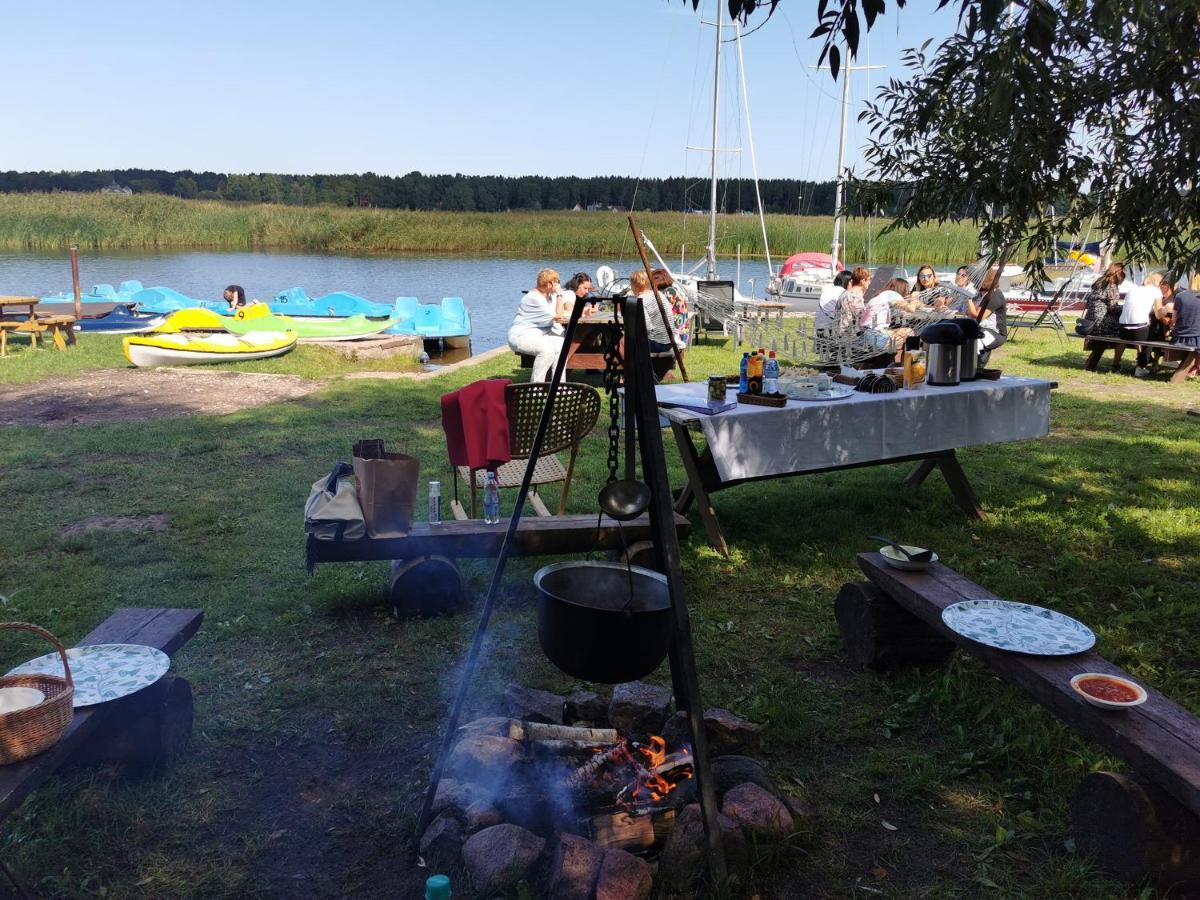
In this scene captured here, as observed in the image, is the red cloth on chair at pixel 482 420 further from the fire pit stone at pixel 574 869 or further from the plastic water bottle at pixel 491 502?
the fire pit stone at pixel 574 869

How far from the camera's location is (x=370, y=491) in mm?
4211

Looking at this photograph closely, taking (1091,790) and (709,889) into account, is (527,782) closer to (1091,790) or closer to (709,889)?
(709,889)

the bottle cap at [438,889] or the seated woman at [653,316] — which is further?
the seated woman at [653,316]

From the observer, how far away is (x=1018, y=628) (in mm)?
3270

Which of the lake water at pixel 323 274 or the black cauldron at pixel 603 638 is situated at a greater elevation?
the lake water at pixel 323 274

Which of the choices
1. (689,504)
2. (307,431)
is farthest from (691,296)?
(689,504)

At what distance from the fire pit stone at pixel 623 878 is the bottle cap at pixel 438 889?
41cm

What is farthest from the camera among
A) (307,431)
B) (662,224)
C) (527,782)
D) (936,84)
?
(662,224)

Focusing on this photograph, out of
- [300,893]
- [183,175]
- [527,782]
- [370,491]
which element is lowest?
[300,893]

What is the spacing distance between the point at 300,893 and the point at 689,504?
11.3 ft

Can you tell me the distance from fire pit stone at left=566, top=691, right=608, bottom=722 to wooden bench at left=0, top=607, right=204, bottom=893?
1.38 m

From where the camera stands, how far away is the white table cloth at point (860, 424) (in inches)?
203

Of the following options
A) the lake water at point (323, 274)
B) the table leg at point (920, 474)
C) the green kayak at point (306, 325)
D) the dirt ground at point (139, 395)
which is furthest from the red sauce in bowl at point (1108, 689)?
the lake water at point (323, 274)

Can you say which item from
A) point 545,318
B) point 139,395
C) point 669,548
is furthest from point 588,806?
point 139,395
